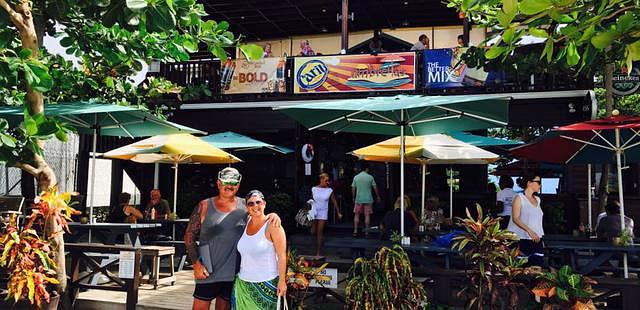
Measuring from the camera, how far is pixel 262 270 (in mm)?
4082

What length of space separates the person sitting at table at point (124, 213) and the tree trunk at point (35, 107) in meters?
3.53

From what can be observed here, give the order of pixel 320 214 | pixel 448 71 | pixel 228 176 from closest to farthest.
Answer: pixel 228 176, pixel 320 214, pixel 448 71

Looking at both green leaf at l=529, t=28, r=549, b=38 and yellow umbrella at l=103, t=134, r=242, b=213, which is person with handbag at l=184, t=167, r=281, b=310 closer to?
green leaf at l=529, t=28, r=549, b=38

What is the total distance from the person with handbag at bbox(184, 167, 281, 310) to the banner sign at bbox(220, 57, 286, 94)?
27.3 ft

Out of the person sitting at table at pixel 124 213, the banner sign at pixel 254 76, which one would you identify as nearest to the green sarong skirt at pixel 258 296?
the person sitting at table at pixel 124 213

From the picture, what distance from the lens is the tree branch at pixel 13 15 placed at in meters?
3.57

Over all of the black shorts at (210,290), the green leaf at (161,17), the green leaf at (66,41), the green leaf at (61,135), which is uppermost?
the green leaf at (66,41)

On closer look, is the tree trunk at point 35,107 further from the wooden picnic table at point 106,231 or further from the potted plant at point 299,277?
the wooden picnic table at point 106,231

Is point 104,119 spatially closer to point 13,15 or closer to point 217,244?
point 13,15

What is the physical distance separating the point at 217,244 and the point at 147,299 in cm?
248

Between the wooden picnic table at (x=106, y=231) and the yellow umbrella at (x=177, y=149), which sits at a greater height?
the yellow umbrella at (x=177, y=149)

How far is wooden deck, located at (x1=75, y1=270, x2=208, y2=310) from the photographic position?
5.94 meters

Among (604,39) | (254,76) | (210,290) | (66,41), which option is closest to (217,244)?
(210,290)

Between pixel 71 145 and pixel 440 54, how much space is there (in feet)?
35.9
